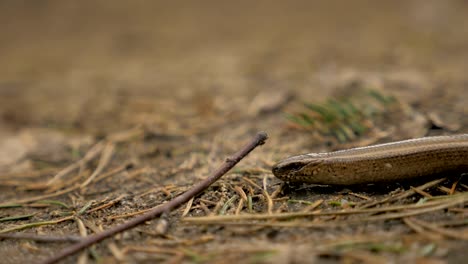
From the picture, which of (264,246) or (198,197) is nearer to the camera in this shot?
(264,246)

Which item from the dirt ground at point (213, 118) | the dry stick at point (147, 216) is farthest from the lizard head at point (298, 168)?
the dry stick at point (147, 216)

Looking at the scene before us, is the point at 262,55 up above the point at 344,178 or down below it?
above

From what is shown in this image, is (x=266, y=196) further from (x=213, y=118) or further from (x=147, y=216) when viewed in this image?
(x=213, y=118)

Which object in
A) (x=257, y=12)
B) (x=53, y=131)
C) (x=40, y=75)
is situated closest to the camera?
(x=53, y=131)

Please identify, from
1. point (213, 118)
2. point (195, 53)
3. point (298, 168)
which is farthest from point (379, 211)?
point (195, 53)

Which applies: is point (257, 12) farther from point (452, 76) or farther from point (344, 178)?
point (344, 178)

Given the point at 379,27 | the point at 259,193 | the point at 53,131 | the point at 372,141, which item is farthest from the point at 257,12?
the point at 259,193
